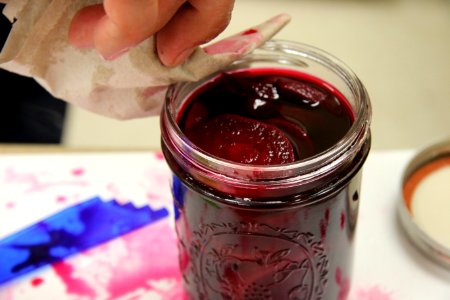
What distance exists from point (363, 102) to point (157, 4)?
20 centimetres

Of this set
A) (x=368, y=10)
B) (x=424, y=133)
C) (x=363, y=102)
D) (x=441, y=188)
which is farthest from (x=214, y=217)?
(x=368, y=10)

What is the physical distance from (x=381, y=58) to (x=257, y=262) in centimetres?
68

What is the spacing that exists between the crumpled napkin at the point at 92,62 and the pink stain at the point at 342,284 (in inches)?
8.4

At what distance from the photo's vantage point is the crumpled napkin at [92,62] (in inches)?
19.5

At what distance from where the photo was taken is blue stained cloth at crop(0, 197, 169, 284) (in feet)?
2.15

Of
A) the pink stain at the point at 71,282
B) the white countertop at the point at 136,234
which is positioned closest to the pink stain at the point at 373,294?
the white countertop at the point at 136,234

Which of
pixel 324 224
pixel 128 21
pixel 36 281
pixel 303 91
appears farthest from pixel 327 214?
pixel 36 281

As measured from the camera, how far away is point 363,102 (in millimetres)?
504

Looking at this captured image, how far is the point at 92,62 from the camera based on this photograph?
0.52 metres

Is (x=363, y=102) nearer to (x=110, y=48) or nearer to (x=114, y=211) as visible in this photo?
(x=110, y=48)

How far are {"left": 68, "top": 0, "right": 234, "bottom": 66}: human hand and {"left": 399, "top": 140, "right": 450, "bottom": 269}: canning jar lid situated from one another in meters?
0.31

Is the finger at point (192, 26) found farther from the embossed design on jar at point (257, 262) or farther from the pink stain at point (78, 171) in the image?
the pink stain at point (78, 171)

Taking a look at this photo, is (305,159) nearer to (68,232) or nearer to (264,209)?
(264,209)

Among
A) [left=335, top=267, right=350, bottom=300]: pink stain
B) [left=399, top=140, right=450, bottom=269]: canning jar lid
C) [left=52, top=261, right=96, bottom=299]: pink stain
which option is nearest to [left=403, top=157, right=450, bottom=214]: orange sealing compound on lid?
[left=399, top=140, right=450, bottom=269]: canning jar lid
